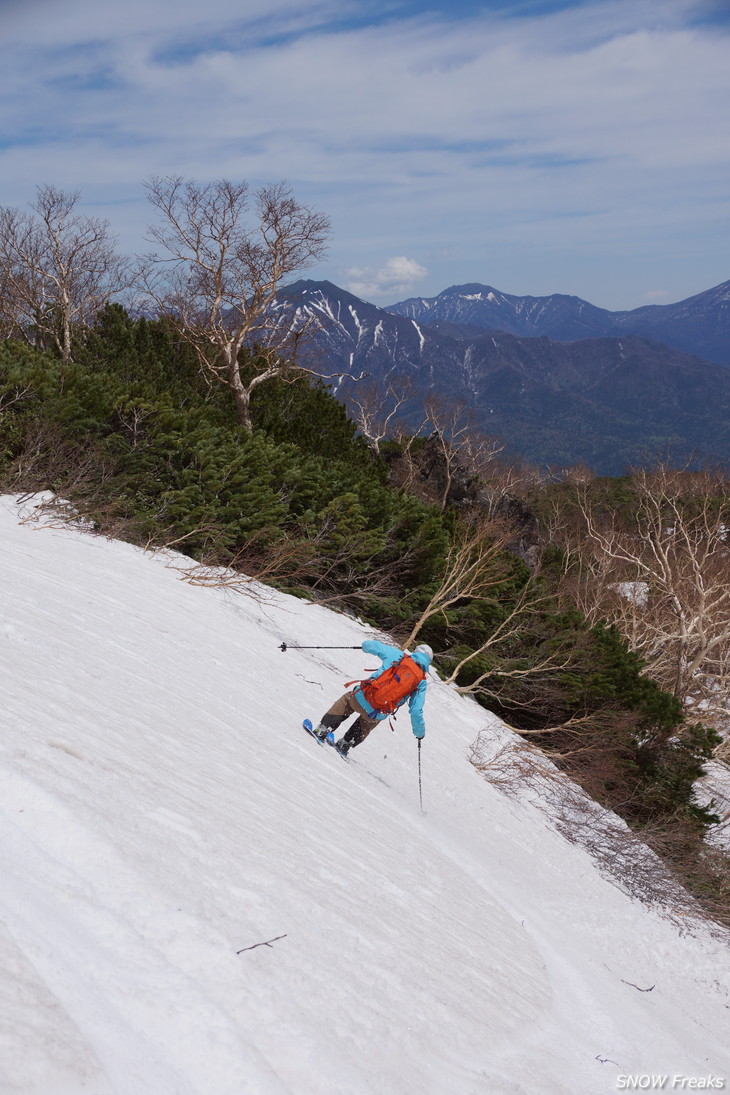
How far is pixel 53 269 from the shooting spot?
26.7 metres

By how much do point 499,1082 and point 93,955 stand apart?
1.91m

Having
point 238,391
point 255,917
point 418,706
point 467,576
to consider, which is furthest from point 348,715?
point 238,391

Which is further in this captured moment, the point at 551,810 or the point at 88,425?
the point at 88,425

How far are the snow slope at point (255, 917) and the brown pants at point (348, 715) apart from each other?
12.7 inches

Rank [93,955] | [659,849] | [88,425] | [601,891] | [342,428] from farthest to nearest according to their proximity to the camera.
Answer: [342,428], [88,425], [659,849], [601,891], [93,955]

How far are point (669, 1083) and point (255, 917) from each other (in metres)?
3.18

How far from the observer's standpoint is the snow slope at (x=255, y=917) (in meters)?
2.30

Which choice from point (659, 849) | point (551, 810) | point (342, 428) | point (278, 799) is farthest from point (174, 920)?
point (342, 428)

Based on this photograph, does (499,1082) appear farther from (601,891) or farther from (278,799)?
(601,891)

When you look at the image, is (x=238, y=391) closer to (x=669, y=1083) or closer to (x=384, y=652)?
(x=384, y=652)

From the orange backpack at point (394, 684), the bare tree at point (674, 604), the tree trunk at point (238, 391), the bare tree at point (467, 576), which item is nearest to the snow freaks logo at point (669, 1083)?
the orange backpack at point (394, 684)

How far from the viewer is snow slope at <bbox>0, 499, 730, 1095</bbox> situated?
2305mm

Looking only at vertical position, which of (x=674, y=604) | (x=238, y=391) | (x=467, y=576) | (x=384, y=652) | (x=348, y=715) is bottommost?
(x=348, y=715)

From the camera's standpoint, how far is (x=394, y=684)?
6945 mm
